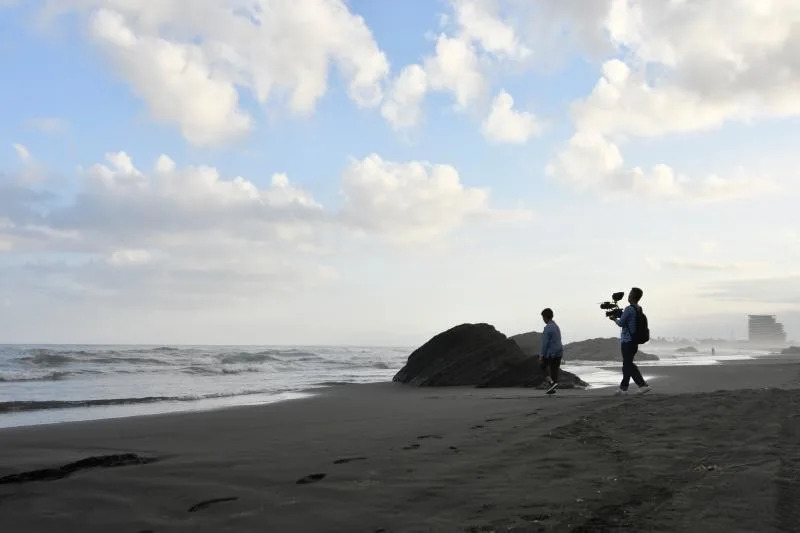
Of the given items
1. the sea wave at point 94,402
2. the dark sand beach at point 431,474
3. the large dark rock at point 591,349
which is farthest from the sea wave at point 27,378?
the large dark rock at point 591,349

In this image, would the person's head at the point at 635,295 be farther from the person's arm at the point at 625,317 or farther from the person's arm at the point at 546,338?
the person's arm at the point at 546,338

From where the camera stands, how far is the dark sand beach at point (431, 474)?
138 inches

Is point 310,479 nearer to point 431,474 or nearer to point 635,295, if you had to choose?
point 431,474

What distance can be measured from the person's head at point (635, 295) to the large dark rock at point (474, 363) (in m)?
4.07

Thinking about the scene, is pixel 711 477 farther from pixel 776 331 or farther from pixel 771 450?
pixel 776 331

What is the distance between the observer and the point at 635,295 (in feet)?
39.8

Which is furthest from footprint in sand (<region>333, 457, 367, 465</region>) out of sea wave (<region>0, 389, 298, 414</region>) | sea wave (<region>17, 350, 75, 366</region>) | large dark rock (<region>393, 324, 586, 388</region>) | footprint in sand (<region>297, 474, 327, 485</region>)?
sea wave (<region>17, 350, 75, 366</region>)

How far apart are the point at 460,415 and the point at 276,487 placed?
5.03m

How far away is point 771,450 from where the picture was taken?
5.08m

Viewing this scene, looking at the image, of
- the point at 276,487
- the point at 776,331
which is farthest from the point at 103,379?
the point at 776,331

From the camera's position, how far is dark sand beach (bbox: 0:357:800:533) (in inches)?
138

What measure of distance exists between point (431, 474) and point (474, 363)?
13.6 metres

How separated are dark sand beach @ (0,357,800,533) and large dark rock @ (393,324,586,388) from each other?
8.29 m

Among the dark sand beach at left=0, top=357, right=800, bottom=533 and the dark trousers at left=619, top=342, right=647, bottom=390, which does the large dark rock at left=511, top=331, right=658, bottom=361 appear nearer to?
the dark trousers at left=619, top=342, right=647, bottom=390
